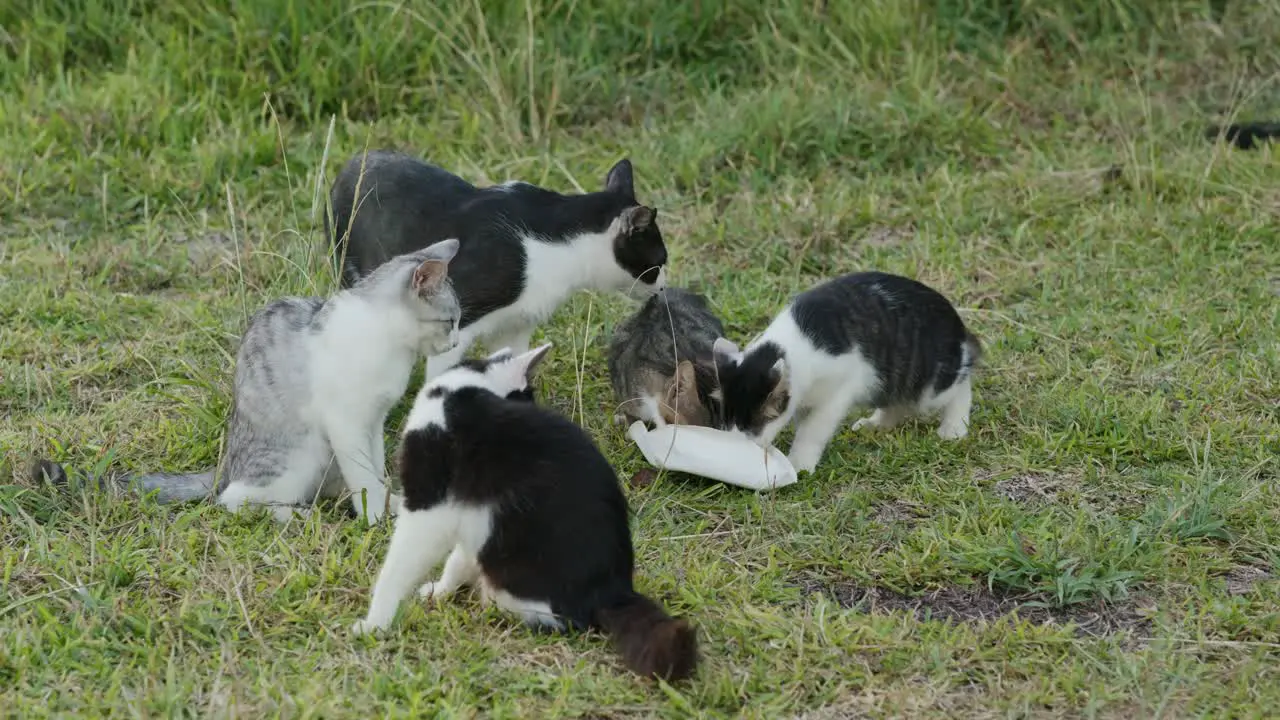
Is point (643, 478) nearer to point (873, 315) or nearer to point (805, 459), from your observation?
point (805, 459)

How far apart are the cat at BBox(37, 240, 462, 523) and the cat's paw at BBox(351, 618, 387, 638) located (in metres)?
0.65

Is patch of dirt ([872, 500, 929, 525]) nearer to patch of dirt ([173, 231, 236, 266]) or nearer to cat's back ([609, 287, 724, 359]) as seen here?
cat's back ([609, 287, 724, 359])

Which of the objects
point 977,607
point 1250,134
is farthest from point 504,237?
point 1250,134

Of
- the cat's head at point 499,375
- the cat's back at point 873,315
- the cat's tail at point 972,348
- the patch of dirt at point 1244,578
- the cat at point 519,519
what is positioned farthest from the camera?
the cat's tail at point 972,348

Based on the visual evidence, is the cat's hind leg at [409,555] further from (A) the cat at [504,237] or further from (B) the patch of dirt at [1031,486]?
(B) the patch of dirt at [1031,486]

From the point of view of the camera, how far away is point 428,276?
4176mm

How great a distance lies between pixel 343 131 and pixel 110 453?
10.2ft

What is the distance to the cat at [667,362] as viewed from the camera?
4.91 metres

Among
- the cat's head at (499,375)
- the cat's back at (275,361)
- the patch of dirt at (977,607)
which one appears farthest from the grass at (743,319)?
the cat's head at (499,375)

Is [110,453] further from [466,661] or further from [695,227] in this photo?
[695,227]

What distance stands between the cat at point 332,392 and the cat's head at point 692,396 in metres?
0.96

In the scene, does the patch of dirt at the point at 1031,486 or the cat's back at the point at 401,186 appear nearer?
the patch of dirt at the point at 1031,486

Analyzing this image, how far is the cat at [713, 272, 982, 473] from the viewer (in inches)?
186

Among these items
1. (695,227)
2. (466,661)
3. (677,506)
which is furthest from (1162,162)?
(466,661)
